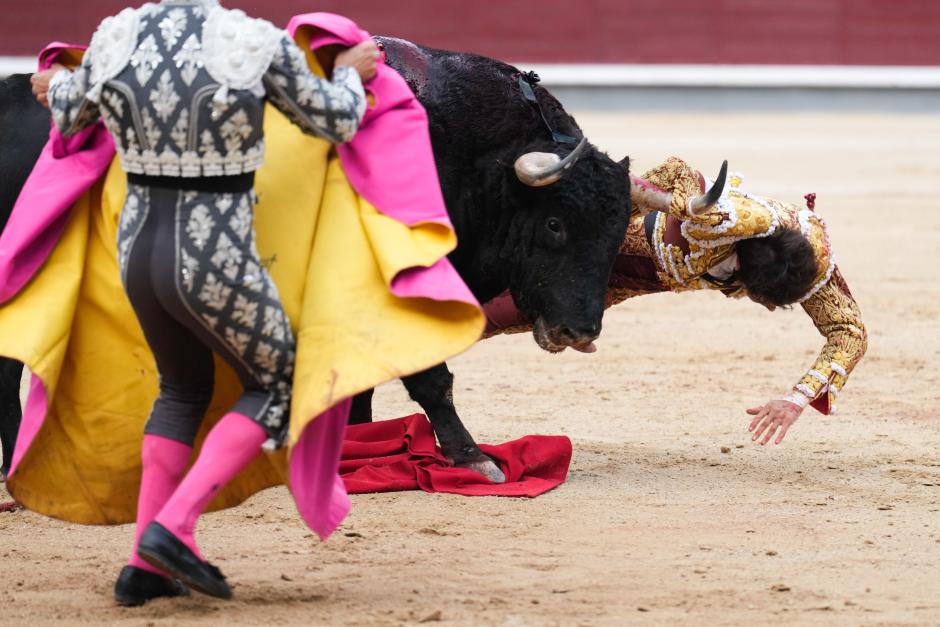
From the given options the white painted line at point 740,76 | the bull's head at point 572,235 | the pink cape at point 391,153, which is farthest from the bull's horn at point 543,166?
the white painted line at point 740,76

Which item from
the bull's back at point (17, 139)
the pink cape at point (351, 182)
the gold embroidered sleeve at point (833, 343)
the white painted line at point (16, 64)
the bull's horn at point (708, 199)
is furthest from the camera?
the white painted line at point (16, 64)

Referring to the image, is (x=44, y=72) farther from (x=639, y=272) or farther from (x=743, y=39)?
(x=743, y=39)

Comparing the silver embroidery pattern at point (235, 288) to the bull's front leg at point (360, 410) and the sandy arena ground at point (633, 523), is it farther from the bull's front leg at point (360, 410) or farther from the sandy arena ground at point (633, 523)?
the bull's front leg at point (360, 410)

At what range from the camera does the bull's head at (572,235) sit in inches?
148

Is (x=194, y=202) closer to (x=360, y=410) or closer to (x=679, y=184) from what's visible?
(x=679, y=184)

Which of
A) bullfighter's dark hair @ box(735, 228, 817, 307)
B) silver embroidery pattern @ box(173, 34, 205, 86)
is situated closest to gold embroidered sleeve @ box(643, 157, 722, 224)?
bullfighter's dark hair @ box(735, 228, 817, 307)

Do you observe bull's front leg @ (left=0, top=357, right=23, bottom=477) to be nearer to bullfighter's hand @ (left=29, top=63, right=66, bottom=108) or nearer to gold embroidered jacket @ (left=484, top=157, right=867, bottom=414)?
bullfighter's hand @ (left=29, top=63, right=66, bottom=108)

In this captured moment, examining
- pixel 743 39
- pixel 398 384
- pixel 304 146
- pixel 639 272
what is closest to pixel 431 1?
pixel 743 39

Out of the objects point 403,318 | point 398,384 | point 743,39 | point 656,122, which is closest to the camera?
point 403,318

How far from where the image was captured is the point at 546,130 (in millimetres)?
3967

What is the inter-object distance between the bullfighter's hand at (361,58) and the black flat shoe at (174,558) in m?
0.93

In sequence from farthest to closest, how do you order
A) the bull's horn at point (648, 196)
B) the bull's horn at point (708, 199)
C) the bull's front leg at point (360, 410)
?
the bull's front leg at point (360, 410) < the bull's horn at point (648, 196) < the bull's horn at point (708, 199)

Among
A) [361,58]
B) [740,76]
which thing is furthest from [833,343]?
[740,76]

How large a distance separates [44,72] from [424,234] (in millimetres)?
809
